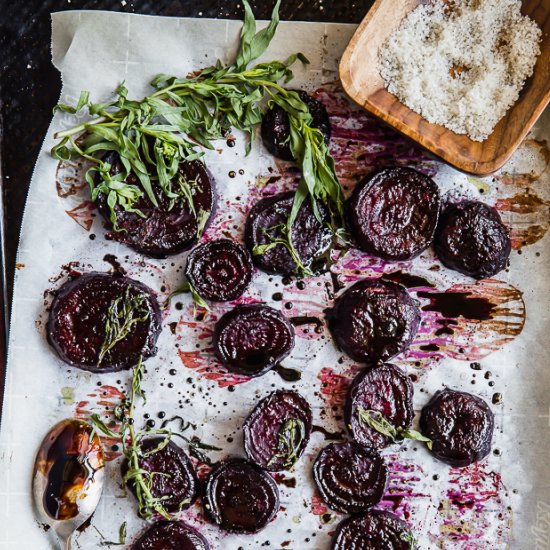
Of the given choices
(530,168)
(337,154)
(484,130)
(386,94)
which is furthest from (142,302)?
(530,168)

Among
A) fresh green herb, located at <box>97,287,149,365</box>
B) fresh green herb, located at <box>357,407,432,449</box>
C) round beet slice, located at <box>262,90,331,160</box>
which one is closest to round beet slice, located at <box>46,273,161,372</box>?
fresh green herb, located at <box>97,287,149,365</box>

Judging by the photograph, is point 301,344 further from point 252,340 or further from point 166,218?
point 166,218

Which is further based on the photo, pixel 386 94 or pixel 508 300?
pixel 508 300

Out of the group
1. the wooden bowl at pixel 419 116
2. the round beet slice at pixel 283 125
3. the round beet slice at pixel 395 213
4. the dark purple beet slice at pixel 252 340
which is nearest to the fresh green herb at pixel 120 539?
the dark purple beet slice at pixel 252 340

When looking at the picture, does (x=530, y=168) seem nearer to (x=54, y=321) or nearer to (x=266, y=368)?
(x=266, y=368)

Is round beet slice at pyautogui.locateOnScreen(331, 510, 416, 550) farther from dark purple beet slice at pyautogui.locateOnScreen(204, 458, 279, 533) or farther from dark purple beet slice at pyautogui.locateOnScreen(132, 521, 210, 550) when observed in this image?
dark purple beet slice at pyautogui.locateOnScreen(132, 521, 210, 550)

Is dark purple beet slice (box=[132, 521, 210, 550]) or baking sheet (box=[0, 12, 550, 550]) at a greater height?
baking sheet (box=[0, 12, 550, 550])

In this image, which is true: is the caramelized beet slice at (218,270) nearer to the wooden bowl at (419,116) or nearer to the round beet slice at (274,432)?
the round beet slice at (274,432)
